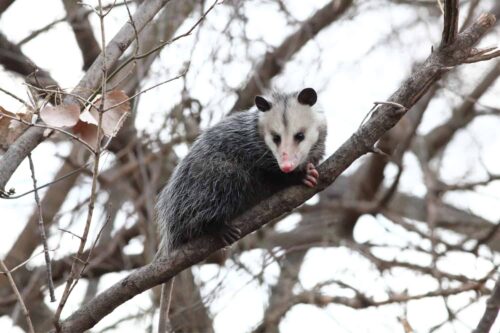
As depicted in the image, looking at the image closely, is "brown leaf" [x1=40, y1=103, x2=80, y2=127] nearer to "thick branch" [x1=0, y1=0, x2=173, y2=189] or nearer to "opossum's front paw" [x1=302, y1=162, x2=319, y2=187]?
"thick branch" [x1=0, y1=0, x2=173, y2=189]

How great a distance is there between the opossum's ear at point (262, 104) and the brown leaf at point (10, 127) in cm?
99

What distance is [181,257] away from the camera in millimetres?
2584

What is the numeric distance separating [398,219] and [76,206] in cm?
208

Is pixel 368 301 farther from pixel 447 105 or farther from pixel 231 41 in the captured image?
pixel 447 105

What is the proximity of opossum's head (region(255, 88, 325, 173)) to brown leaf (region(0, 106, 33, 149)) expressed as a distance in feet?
3.02

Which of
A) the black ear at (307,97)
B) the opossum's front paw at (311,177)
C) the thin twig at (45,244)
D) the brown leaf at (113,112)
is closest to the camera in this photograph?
the thin twig at (45,244)

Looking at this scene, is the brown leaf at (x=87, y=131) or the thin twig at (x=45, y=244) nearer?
the thin twig at (x=45, y=244)

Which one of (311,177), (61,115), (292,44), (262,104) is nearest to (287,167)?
(311,177)

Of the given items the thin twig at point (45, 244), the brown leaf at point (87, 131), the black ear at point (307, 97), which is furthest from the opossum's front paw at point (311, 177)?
the thin twig at point (45, 244)

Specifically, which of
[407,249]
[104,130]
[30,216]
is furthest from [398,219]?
[104,130]

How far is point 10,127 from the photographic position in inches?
92.7

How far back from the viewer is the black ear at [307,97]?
10.1ft

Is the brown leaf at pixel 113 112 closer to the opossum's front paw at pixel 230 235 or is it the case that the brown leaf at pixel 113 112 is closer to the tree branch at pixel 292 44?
the opossum's front paw at pixel 230 235

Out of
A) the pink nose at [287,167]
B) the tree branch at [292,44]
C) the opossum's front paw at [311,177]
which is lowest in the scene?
the opossum's front paw at [311,177]
